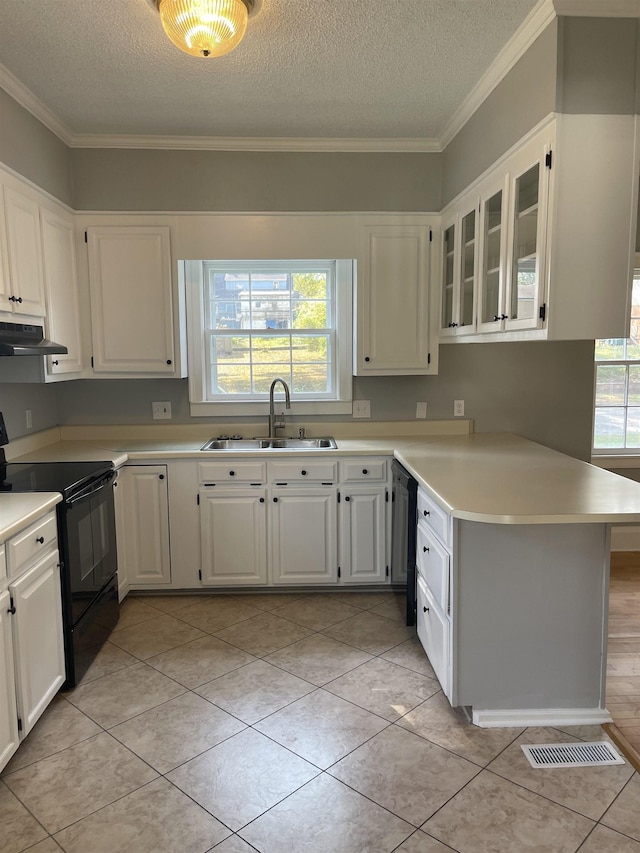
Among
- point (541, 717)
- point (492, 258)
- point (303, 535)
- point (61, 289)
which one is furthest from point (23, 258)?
point (541, 717)

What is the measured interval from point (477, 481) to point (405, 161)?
2.18 m

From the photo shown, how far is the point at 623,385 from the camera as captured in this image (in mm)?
4281

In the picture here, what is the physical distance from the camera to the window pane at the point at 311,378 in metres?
4.11

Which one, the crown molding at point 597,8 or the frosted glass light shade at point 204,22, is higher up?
the crown molding at point 597,8

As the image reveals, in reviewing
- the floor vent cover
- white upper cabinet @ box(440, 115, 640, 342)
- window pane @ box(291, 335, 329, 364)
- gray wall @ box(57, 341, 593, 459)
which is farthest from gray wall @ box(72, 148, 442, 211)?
the floor vent cover

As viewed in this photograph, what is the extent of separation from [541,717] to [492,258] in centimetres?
199

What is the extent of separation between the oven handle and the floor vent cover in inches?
79.4

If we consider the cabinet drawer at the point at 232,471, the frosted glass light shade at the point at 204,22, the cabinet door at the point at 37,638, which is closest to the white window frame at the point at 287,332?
the cabinet drawer at the point at 232,471

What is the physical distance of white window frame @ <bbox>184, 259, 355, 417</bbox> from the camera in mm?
3939

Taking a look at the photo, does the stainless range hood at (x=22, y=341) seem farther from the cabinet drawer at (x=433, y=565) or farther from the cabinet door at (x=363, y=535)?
the cabinet drawer at (x=433, y=565)

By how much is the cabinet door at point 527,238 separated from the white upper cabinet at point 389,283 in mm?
1122

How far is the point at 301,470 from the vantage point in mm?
3557

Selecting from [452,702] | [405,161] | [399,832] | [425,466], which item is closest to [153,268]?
[405,161]

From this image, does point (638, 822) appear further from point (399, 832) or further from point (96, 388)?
point (96, 388)
